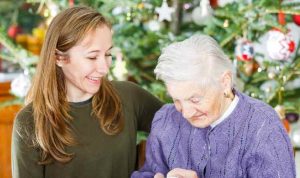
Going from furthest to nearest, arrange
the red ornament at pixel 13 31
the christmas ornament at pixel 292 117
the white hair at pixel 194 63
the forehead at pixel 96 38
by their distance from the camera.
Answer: the red ornament at pixel 13 31, the christmas ornament at pixel 292 117, the forehead at pixel 96 38, the white hair at pixel 194 63

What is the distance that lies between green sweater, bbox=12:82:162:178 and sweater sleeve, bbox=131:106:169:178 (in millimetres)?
111

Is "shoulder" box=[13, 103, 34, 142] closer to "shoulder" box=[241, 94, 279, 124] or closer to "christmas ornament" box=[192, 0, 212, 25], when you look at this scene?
"shoulder" box=[241, 94, 279, 124]

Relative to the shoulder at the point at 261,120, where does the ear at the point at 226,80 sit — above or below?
above

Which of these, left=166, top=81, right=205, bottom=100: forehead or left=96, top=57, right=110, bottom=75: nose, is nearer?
left=166, top=81, right=205, bottom=100: forehead

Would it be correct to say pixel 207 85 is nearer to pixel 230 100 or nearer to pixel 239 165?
pixel 230 100

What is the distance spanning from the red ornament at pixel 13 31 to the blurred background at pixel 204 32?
3.63 feet

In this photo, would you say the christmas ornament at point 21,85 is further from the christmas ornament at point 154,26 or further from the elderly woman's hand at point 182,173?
the elderly woman's hand at point 182,173

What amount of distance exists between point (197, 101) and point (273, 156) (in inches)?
10.5

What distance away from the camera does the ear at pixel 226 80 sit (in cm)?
148

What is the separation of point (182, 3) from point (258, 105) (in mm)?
1386

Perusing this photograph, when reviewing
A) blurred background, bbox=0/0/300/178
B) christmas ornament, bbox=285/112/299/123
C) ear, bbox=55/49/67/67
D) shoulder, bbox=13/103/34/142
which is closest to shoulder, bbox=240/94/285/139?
ear, bbox=55/49/67/67

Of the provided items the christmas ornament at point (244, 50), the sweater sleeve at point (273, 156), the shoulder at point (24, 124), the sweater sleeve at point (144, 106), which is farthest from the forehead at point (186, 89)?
the christmas ornament at point (244, 50)

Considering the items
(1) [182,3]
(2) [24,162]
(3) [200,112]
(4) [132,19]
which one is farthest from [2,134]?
(3) [200,112]

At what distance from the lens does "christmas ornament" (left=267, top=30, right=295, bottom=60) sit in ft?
7.75
